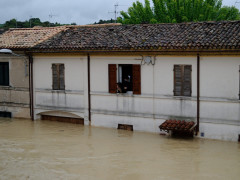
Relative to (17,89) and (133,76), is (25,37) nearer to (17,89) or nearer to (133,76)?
(17,89)

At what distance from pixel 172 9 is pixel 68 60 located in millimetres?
17107

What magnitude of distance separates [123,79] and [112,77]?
2.51 feet

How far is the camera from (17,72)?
21438 millimetres

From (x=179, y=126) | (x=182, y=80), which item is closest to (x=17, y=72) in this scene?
(x=182, y=80)

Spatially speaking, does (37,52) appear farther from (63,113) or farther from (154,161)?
(154,161)

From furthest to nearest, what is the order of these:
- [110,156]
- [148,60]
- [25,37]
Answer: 1. [25,37]
2. [148,60]
3. [110,156]

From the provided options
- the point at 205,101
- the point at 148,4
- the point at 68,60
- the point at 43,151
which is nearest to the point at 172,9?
the point at 148,4

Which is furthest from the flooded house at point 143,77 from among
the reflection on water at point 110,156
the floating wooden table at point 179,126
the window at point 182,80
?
the reflection on water at point 110,156

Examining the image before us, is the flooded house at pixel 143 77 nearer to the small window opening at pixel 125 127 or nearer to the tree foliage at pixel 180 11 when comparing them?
the small window opening at pixel 125 127

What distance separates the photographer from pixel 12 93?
71.7 feet

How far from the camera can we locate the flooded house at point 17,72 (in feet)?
68.9

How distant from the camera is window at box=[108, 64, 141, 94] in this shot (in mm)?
17828

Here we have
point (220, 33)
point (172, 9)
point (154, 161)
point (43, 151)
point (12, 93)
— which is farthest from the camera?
point (172, 9)

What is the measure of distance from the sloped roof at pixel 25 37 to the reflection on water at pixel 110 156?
4771mm
